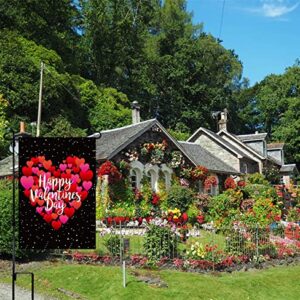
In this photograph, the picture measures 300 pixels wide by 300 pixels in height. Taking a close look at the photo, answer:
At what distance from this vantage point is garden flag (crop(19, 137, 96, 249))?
21.7 ft

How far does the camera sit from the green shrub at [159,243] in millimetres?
16250

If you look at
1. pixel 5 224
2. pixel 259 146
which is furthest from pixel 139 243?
pixel 259 146

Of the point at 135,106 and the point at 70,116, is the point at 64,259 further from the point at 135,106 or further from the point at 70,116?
the point at 70,116

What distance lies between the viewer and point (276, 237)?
68.8 feet

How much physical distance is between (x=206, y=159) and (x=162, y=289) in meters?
22.9

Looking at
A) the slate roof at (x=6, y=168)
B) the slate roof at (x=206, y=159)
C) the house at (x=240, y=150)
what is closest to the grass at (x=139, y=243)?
the slate roof at (x=6, y=168)

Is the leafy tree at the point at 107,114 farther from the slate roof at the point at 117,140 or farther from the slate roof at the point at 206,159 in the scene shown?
the slate roof at the point at 117,140

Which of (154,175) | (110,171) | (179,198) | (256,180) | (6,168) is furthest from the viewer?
(256,180)

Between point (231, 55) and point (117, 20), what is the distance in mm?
17893

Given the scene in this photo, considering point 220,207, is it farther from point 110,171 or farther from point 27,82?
point 27,82

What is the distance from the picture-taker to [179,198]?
2667 cm

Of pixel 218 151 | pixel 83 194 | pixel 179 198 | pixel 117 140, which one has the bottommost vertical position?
pixel 179 198

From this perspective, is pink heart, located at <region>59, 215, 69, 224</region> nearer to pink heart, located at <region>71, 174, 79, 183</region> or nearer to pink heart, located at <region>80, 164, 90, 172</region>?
pink heart, located at <region>71, 174, 79, 183</region>

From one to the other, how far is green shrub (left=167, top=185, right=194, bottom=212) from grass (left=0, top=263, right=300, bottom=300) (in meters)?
10.3
